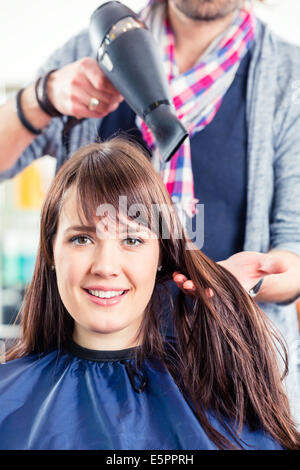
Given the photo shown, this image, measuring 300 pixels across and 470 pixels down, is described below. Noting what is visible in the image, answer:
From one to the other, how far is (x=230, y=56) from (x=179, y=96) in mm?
110

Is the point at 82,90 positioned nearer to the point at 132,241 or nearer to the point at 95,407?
the point at 132,241

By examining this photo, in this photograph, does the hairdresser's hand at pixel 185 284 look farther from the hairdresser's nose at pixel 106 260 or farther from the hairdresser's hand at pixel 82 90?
the hairdresser's hand at pixel 82 90

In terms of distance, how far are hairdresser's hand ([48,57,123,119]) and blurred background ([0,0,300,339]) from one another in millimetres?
140

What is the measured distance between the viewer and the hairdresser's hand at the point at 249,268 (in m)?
0.77

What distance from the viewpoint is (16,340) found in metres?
0.89

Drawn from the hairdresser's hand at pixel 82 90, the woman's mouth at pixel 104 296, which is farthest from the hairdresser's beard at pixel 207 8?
the woman's mouth at pixel 104 296

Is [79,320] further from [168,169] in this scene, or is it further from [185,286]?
[168,169]

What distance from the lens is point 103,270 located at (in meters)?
0.72

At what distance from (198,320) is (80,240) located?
0.24 metres

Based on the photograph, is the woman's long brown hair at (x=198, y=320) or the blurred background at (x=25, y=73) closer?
the woman's long brown hair at (x=198, y=320)

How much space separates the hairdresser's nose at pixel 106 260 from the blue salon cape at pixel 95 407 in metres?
0.17

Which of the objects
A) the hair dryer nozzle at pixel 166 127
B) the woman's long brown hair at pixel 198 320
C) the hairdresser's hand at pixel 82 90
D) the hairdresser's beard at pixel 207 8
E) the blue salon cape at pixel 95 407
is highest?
the hairdresser's beard at pixel 207 8

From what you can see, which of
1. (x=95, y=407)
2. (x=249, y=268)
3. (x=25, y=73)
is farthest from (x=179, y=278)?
(x=25, y=73)

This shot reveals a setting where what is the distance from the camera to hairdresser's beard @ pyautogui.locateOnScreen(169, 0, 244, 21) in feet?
2.53
